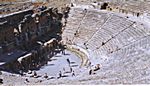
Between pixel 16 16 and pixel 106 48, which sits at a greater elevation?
pixel 16 16

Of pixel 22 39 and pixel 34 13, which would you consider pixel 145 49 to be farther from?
pixel 34 13

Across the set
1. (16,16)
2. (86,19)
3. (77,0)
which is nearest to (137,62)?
(86,19)

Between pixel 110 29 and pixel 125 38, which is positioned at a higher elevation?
pixel 110 29

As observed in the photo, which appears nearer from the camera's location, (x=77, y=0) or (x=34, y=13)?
(x=34, y=13)

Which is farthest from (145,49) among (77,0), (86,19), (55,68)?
(77,0)

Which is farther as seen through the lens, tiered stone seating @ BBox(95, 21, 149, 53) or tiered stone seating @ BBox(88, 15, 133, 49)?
tiered stone seating @ BBox(88, 15, 133, 49)

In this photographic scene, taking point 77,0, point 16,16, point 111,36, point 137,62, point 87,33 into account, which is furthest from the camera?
point 77,0

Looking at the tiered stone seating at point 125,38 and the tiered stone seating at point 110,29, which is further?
the tiered stone seating at point 110,29

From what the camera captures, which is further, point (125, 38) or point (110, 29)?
point (110, 29)

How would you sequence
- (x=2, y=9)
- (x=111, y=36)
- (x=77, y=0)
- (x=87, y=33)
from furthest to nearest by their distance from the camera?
(x=77, y=0) < (x=2, y=9) < (x=87, y=33) < (x=111, y=36)
